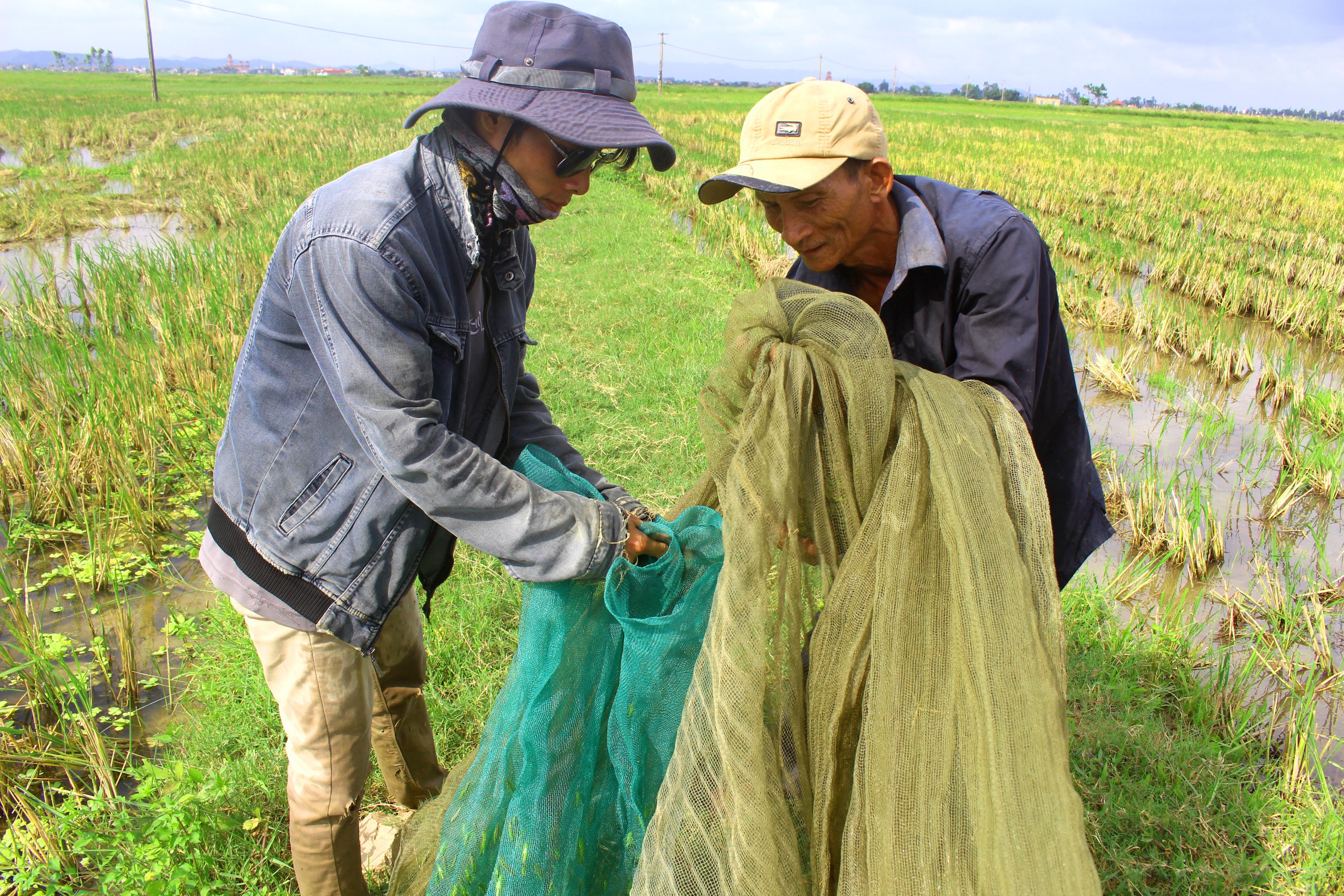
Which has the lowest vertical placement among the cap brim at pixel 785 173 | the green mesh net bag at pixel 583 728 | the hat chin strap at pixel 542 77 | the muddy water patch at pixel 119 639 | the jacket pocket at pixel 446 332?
the muddy water patch at pixel 119 639

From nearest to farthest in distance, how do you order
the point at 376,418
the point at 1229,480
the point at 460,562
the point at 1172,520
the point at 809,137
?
the point at 376,418
the point at 809,137
the point at 460,562
the point at 1172,520
the point at 1229,480

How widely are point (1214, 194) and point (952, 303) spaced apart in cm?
1489

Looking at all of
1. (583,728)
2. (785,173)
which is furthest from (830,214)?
(583,728)

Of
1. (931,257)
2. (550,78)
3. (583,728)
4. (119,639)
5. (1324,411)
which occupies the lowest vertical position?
(119,639)

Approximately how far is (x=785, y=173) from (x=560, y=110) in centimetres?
44

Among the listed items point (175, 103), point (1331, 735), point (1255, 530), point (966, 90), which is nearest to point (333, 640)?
point (1331, 735)

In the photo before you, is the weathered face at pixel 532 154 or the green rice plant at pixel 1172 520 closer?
the weathered face at pixel 532 154

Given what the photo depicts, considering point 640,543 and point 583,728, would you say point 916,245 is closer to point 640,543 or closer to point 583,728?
point 640,543

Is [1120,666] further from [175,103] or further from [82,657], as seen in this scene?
[175,103]

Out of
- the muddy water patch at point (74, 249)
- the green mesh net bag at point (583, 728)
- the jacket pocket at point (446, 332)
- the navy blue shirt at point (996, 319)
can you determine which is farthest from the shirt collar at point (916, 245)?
the muddy water patch at point (74, 249)

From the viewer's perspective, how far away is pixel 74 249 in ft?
34.8

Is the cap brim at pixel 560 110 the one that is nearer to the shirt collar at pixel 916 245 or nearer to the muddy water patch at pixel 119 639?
the shirt collar at pixel 916 245

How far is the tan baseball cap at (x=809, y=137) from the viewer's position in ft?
5.00

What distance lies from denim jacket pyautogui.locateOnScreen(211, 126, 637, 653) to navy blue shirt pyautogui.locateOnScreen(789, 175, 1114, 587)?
0.71m
